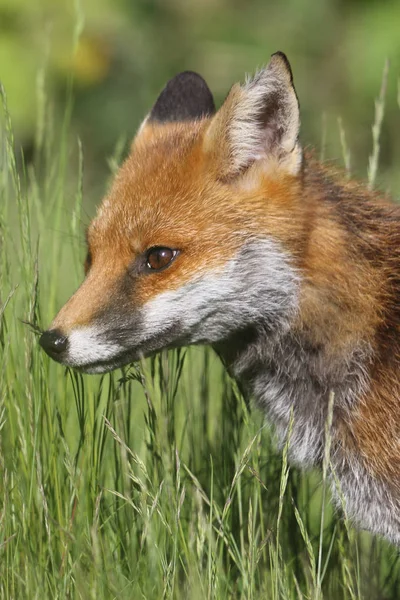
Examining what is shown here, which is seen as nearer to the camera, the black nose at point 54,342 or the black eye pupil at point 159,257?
the black nose at point 54,342

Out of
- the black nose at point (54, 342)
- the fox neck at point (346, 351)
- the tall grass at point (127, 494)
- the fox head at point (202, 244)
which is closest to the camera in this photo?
the tall grass at point (127, 494)

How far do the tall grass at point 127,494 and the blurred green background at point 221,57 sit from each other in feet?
17.2

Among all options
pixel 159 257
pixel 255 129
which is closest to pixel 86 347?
pixel 159 257

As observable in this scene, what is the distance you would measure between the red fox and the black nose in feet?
0.06

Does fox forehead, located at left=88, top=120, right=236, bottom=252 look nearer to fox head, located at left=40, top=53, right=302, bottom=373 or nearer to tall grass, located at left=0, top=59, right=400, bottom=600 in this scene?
fox head, located at left=40, top=53, right=302, bottom=373

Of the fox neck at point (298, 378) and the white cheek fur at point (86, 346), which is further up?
the white cheek fur at point (86, 346)

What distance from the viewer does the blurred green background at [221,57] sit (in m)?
9.12

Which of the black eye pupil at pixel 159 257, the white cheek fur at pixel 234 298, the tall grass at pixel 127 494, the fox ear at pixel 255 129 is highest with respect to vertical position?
the fox ear at pixel 255 129

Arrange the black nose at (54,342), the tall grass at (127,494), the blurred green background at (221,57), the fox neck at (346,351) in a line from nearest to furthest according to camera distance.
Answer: the tall grass at (127,494) → the black nose at (54,342) → the fox neck at (346,351) → the blurred green background at (221,57)

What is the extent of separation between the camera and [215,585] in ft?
10.0

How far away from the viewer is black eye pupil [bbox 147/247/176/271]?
3361mm

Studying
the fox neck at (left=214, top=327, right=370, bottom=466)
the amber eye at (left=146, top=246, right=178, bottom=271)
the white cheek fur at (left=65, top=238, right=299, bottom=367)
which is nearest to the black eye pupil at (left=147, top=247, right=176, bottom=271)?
the amber eye at (left=146, top=246, right=178, bottom=271)

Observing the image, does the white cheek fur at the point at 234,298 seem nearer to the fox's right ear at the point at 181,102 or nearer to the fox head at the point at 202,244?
the fox head at the point at 202,244

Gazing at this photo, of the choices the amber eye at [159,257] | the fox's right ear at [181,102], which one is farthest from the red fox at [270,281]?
the fox's right ear at [181,102]
